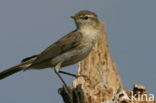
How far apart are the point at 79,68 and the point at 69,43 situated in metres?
0.92

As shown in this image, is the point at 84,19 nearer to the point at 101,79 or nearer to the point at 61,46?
the point at 61,46

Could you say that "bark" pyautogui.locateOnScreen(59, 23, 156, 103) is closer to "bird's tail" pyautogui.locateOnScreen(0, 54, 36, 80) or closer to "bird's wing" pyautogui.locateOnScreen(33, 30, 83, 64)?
"bird's wing" pyautogui.locateOnScreen(33, 30, 83, 64)

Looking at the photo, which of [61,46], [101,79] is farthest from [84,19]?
[101,79]

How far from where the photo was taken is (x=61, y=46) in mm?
9117

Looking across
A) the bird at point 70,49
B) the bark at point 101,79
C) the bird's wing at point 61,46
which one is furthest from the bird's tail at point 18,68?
the bark at point 101,79

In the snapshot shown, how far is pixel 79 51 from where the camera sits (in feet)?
28.8

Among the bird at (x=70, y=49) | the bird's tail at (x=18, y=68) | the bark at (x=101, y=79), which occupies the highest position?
the bird at (x=70, y=49)

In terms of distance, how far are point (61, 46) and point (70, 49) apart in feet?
0.98

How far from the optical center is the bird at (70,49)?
881cm

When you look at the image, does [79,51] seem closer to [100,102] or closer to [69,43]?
[69,43]

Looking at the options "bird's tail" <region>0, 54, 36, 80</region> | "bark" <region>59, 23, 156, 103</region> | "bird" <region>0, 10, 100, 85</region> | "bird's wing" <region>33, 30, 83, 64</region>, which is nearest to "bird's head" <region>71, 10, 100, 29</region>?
"bird" <region>0, 10, 100, 85</region>

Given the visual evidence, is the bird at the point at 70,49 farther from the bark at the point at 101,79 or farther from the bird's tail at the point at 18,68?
the bark at the point at 101,79

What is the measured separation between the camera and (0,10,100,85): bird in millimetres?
8812

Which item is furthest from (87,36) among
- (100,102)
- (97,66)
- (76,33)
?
(100,102)
